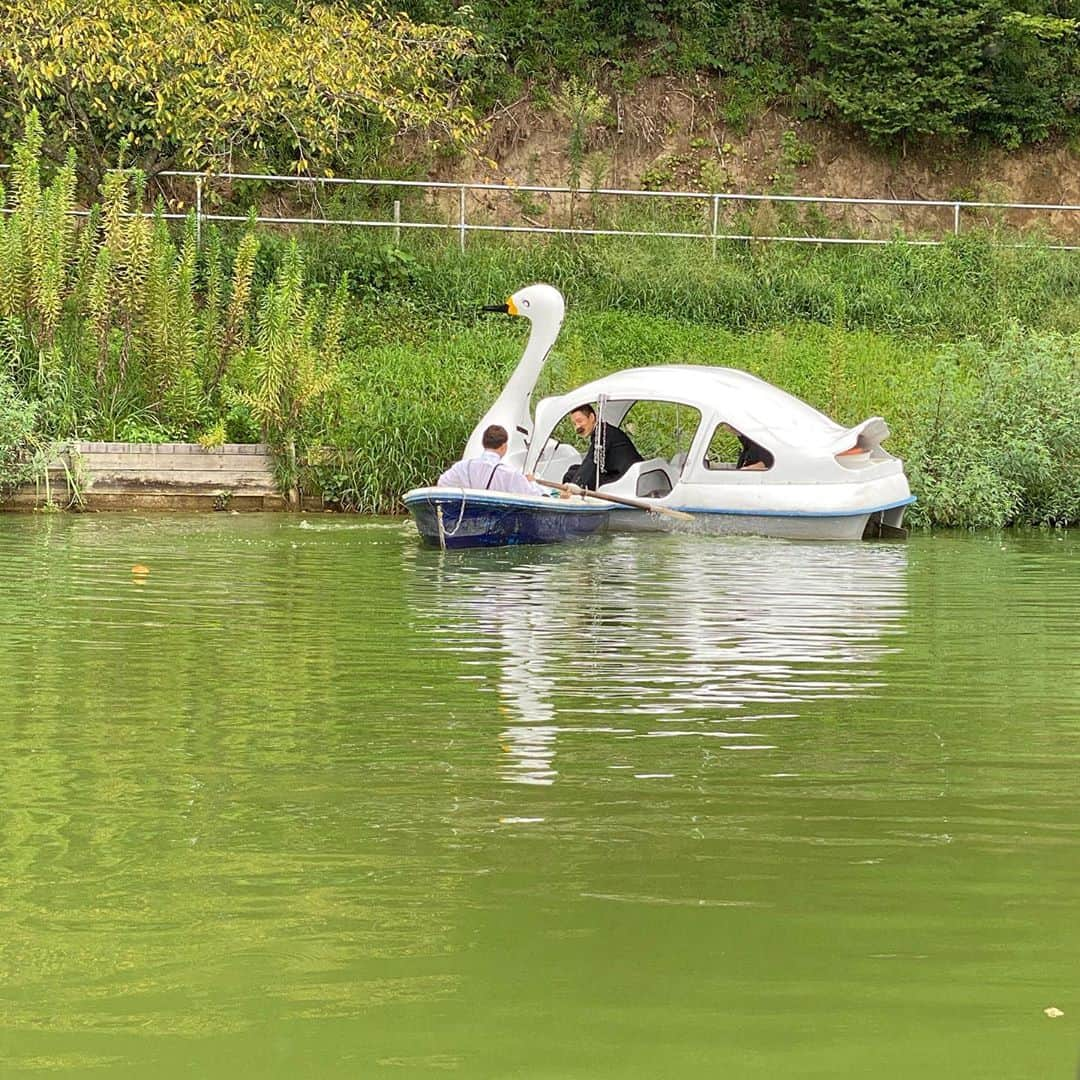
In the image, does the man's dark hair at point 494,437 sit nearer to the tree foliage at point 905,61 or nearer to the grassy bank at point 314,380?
the grassy bank at point 314,380

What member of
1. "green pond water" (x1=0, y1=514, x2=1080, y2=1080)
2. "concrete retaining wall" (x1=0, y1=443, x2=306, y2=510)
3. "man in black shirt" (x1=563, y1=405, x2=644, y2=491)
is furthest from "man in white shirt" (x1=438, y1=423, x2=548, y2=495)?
"concrete retaining wall" (x1=0, y1=443, x2=306, y2=510)

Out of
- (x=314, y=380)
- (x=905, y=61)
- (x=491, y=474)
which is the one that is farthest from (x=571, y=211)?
(x=491, y=474)

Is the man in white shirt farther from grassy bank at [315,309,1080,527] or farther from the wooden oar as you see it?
grassy bank at [315,309,1080,527]

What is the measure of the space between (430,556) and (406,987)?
11785mm

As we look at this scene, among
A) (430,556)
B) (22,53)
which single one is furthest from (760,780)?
(22,53)

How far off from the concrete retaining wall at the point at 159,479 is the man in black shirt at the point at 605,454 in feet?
12.3

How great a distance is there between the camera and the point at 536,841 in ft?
22.1

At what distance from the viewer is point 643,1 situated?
41.5 meters

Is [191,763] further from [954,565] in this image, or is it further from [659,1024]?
[954,565]

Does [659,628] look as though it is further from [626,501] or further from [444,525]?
[626,501]

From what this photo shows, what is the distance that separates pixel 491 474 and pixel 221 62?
11.7 meters

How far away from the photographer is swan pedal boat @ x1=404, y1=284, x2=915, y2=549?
18.9 meters

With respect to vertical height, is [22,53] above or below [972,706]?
above

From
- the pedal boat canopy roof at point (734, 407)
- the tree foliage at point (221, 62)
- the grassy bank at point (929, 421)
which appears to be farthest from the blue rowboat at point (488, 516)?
the tree foliage at point (221, 62)
